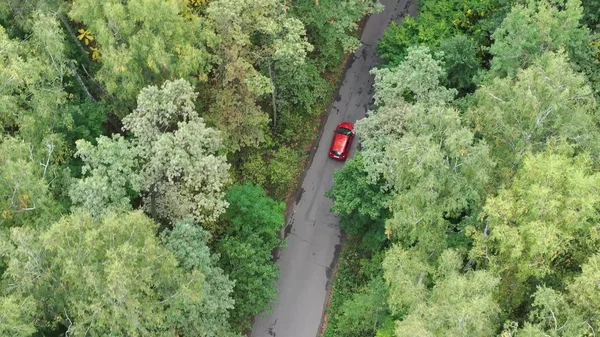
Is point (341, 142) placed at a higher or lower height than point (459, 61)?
lower

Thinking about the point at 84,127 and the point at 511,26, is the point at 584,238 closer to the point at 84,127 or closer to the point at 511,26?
the point at 511,26

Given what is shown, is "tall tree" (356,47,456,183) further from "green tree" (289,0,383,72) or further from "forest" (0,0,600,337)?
"green tree" (289,0,383,72)

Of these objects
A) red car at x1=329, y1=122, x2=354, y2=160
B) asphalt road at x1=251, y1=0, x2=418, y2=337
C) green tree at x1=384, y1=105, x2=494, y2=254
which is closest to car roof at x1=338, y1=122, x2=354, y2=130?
red car at x1=329, y1=122, x2=354, y2=160

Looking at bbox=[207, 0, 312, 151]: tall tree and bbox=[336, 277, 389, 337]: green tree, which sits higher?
bbox=[207, 0, 312, 151]: tall tree

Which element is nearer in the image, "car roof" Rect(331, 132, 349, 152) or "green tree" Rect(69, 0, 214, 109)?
"green tree" Rect(69, 0, 214, 109)

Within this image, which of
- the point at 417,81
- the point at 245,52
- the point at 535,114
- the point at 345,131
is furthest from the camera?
the point at 345,131

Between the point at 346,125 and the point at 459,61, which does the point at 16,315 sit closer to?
the point at 346,125

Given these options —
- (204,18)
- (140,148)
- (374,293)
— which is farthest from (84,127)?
(374,293)

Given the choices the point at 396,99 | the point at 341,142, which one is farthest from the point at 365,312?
the point at 341,142
